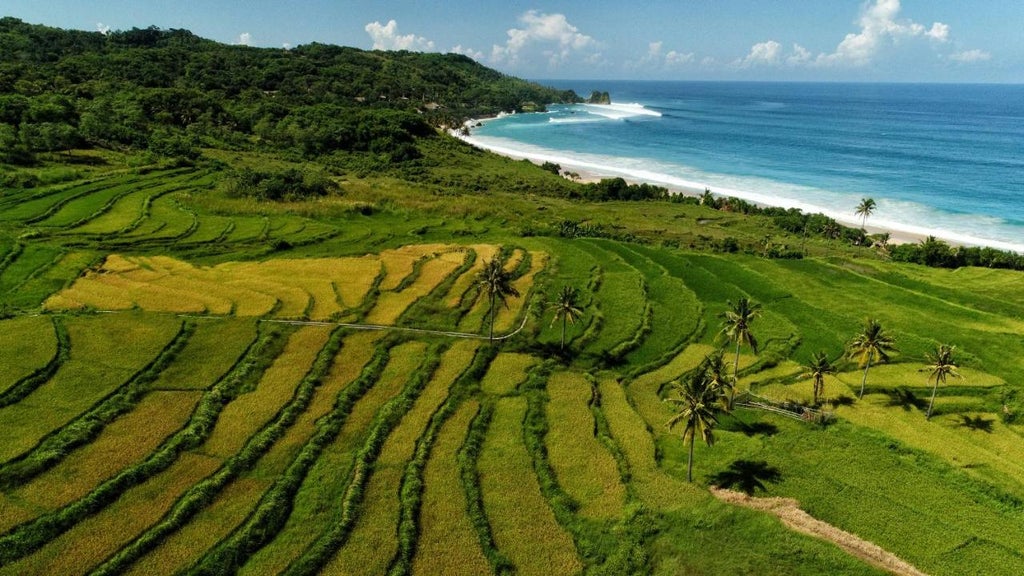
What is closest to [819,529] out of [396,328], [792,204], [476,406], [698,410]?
[698,410]

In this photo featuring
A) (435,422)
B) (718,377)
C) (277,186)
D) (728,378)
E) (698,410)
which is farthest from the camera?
(277,186)

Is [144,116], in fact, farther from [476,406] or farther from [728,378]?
[728,378]

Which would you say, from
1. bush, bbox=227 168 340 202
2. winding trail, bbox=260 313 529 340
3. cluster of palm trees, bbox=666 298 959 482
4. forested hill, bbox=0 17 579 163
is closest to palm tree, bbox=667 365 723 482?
cluster of palm trees, bbox=666 298 959 482

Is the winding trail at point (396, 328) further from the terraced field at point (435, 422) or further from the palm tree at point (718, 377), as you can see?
the palm tree at point (718, 377)

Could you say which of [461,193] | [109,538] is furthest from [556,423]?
[461,193]

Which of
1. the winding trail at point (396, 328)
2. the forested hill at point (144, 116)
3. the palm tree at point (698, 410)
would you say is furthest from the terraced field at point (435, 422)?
the forested hill at point (144, 116)

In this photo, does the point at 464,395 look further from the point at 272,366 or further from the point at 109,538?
the point at 109,538

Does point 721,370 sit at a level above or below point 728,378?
above
